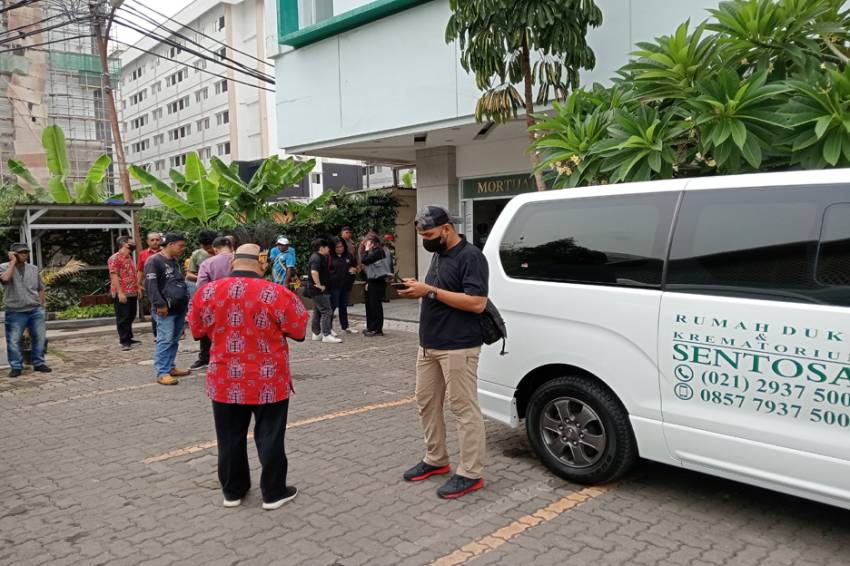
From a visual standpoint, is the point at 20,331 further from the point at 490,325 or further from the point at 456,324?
the point at 490,325

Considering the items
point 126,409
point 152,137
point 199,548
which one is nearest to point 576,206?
point 199,548

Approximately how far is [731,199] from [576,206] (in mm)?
1009

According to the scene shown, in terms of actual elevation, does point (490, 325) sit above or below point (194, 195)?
below

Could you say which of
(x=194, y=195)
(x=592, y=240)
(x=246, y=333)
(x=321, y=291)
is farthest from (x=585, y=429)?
(x=194, y=195)

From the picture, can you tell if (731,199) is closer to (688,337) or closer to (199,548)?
(688,337)

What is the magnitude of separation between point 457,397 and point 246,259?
1563 millimetres

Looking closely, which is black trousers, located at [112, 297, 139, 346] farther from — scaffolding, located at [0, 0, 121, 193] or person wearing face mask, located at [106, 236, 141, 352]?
scaffolding, located at [0, 0, 121, 193]

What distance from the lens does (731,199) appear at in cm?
361

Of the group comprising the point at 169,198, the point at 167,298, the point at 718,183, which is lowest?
the point at 167,298

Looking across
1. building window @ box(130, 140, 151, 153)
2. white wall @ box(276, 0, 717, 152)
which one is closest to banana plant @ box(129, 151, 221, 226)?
white wall @ box(276, 0, 717, 152)

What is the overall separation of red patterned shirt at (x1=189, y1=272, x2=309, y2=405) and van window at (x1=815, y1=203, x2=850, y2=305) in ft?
9.21

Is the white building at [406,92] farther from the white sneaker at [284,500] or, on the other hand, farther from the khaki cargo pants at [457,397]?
the white sneaker at [284,500]

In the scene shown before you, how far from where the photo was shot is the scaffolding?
33719mm

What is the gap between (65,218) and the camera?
1299 cm
